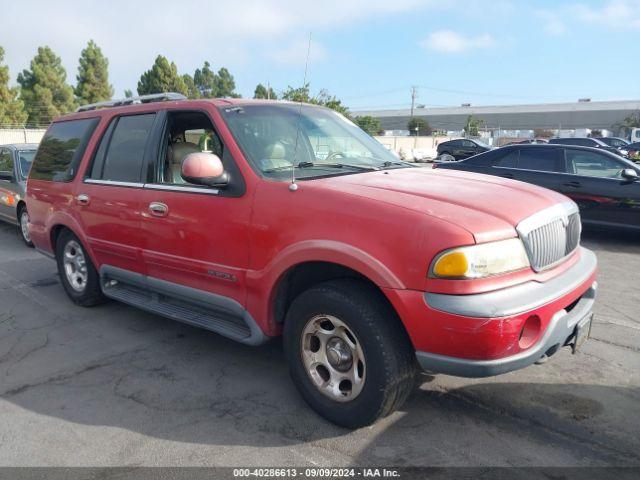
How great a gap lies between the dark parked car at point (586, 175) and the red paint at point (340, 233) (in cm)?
535

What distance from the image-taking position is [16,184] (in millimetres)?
8516

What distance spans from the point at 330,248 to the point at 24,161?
7943mm

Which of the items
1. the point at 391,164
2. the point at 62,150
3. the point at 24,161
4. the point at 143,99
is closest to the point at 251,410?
the point at 391,164

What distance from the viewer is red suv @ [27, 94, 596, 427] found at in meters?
2.54

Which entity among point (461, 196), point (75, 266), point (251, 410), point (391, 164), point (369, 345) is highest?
point (391, 164)

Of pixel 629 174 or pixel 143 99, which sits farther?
pixel 629 174

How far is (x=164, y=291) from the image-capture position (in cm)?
404

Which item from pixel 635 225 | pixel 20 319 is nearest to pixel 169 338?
pixel 20 319

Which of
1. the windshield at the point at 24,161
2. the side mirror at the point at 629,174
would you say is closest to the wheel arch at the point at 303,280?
the side mirror at the point at 629,174

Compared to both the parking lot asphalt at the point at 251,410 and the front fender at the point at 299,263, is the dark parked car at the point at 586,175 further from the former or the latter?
the front fender at the point at 299,263

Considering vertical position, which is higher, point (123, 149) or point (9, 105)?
point (9, 105)

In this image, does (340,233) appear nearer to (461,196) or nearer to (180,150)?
(461,196)

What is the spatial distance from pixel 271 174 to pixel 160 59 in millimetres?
41581

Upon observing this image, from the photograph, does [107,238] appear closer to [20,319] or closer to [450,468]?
[20,319]
